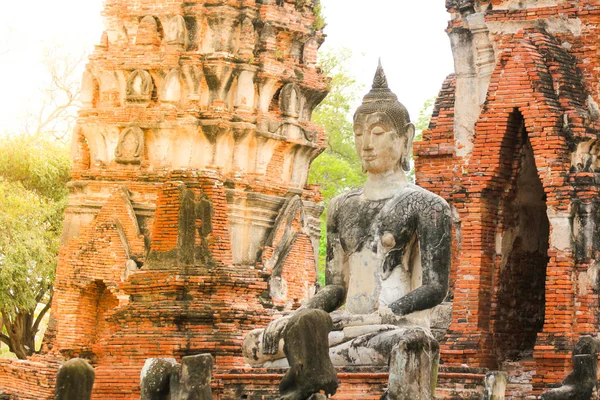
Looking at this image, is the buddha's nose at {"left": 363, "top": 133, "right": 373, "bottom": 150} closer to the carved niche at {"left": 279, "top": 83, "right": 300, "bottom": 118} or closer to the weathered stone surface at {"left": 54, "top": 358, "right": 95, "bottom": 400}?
the weathered stone surface at {"left": 54, "top": 358, "right": 95, "bottom": 400}

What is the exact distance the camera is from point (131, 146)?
89.0ft

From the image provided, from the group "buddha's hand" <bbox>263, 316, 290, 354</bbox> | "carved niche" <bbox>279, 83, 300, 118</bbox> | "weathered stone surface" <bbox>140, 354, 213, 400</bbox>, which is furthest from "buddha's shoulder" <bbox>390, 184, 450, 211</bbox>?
"carved niche" <bbox>279, 83, 300, 118</bbox>

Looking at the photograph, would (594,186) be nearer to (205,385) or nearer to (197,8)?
(205,385)

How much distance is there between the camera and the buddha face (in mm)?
11375

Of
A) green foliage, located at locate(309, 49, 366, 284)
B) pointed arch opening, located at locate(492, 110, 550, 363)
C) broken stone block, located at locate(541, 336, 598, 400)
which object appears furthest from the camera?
green foliage, located at locate(309, 49, 366, 284)

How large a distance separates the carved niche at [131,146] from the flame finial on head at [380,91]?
1576 centimetres

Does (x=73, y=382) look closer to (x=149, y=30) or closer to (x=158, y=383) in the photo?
(x=158, y=383)

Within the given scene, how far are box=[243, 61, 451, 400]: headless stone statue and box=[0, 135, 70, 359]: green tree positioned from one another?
22462mm

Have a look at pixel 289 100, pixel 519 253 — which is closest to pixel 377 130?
pixel 519 253

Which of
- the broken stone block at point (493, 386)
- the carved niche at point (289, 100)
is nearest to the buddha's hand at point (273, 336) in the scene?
the broken stone block at point (493, 386)

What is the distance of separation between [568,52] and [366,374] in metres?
8.75

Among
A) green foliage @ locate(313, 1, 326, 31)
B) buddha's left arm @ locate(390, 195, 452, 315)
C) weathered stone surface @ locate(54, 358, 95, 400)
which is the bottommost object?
weathered stone surface @ locate(54, 358, 95, 400)

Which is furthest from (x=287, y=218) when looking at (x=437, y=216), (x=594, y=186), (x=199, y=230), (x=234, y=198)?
(x=437, y=216)

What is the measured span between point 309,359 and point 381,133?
2.81 meters
